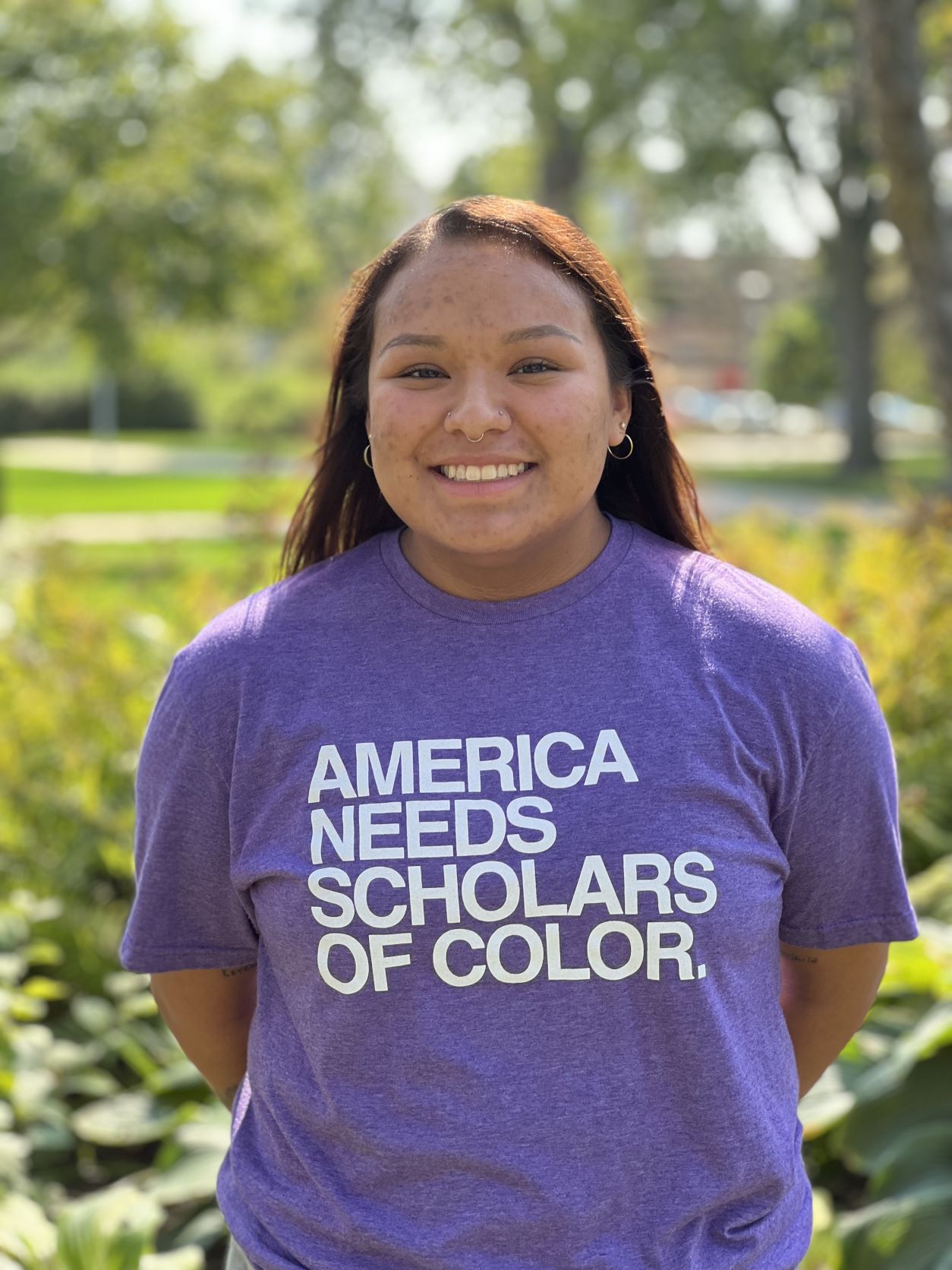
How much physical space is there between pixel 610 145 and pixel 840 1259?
1004 inches

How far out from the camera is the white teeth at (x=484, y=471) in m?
1.63

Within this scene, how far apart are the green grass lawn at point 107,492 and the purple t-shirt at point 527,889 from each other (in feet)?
42.4

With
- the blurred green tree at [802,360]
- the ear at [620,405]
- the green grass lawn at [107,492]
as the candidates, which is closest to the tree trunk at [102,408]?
the green grass lawn at [107,492]

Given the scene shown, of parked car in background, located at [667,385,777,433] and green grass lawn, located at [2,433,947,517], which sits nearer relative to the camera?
green grass lawn, located at [2,433,947,517]

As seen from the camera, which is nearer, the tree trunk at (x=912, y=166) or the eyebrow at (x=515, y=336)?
the eyebrow at (x=515, y=336)

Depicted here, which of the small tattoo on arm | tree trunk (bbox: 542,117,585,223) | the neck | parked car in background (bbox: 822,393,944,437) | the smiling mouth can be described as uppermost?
tree trunk (bbox: 542,117,585,223)

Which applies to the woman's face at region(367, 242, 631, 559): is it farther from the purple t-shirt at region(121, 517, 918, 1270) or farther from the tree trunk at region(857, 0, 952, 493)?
the tree trunk at region(857, 0, 952, 493)

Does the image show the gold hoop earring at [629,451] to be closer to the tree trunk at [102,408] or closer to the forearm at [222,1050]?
the forearm at [222,1050]

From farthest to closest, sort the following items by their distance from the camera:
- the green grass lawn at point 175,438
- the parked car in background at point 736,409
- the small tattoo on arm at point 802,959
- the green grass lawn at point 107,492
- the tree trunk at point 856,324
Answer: the parked car in background at point 736,409, the green grass lawn at point 175,438, the tree trunk at point 856,324, the green grass lawn at point 107,492, the small tattoo on arm at point 802,959

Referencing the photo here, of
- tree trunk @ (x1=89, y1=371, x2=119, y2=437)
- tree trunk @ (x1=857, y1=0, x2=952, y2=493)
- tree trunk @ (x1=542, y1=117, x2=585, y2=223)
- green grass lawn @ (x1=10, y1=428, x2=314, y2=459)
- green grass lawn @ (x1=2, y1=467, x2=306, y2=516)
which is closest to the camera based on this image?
tree trunk @ (x1=857, y1=0, x2=952, y2=493)

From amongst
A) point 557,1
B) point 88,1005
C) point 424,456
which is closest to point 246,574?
point 88,1005

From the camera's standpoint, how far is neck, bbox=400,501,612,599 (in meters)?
1.67

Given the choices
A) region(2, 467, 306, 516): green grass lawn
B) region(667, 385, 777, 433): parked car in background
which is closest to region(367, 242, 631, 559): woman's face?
region(2, 467, 306, 516): green grass lawn

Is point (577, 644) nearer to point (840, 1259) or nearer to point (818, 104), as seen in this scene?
point (840, 1259)
